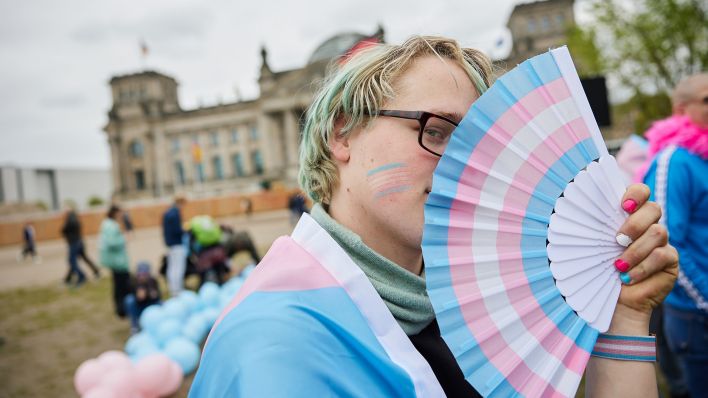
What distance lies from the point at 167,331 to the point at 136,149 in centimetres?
7131

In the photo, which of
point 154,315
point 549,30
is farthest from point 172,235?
point 549,30

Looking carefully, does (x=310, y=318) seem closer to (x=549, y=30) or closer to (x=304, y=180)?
(x=304, y=180)

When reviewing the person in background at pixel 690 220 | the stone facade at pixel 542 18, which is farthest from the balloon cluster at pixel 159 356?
the stone facade at pixel 542 18

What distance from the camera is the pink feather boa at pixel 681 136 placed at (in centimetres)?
242

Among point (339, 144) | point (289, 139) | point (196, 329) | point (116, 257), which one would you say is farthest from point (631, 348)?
point (289, 139)

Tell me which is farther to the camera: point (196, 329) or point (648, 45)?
point (648, 45)

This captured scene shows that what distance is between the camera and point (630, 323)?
0.93 m

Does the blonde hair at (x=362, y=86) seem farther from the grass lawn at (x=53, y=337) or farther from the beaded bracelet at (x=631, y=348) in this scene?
the grass lawn at (x=53, y=337)

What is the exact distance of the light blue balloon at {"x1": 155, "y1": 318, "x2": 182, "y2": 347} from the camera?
208 inches

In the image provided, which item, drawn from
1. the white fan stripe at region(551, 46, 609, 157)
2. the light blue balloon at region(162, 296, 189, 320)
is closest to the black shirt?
the white fan stripe at region(551, 46, 609, 157)

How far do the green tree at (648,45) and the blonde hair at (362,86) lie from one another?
20.1 meters

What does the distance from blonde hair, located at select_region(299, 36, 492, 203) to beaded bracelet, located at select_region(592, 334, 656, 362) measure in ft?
1.98

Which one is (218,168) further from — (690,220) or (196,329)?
(690,220)

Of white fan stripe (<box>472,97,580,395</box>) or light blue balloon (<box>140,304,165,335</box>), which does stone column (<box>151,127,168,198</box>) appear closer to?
light blue balloon (<box>140,304,165,335</box>)
